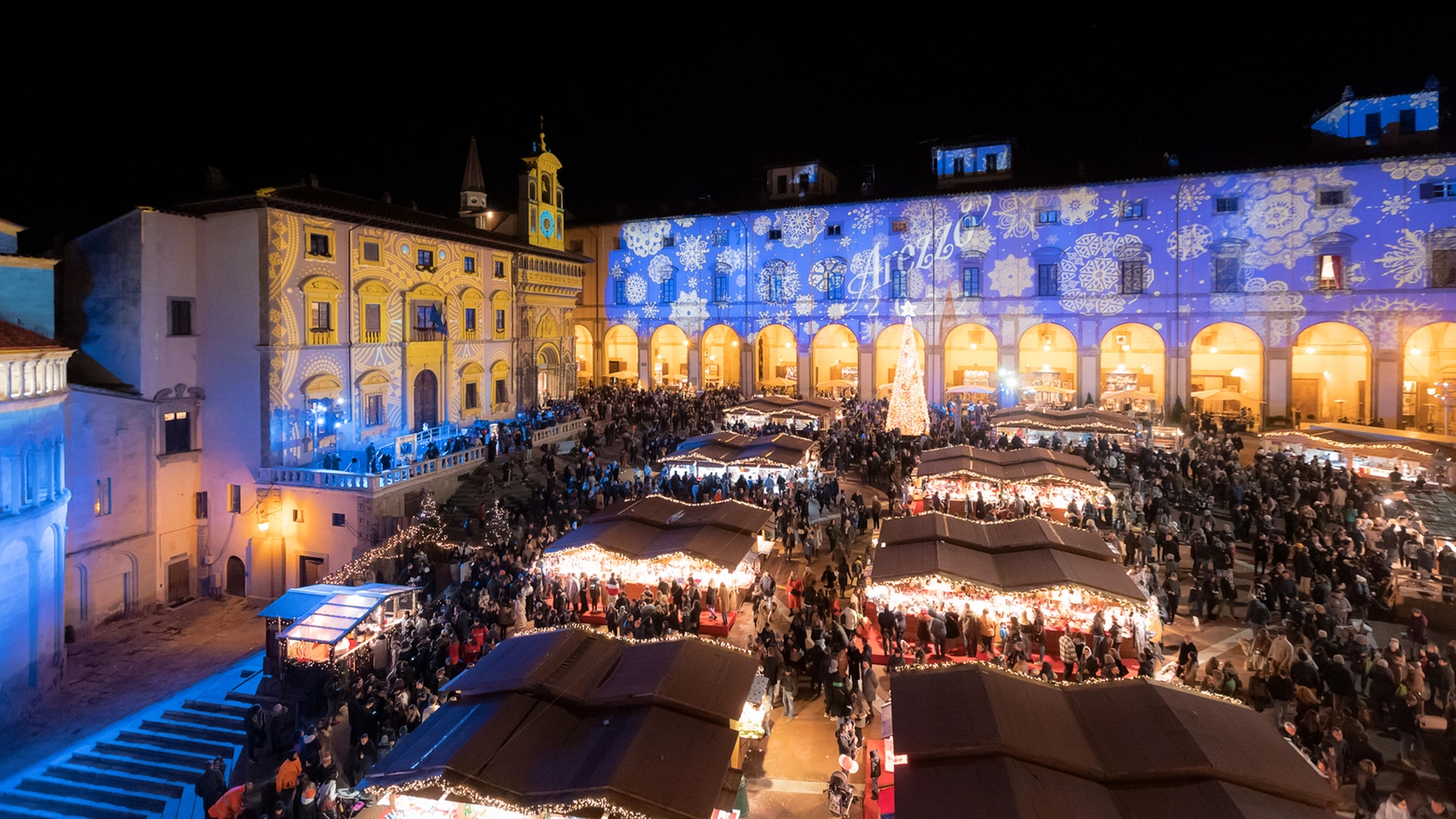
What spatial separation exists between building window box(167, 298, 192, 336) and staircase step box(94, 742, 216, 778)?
42.8 feet

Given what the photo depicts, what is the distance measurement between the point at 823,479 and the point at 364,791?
17349mm

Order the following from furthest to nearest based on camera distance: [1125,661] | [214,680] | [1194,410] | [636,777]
Result: [1194,410], [214,680], [1125,661], [636,777]

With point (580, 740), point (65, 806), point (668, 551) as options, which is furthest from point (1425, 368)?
point (65, 806)

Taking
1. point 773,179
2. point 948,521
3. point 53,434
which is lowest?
point 948,521

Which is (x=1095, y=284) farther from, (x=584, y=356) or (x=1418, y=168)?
(x=584, y=356)

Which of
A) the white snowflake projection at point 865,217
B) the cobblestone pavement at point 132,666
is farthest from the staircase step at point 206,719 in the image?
the white snowflake projection at point 865,217

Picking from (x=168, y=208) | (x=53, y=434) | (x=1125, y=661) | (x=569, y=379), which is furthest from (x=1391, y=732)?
(x=569, y=379)

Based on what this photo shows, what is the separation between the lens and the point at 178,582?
25.4m

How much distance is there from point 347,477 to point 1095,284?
107 ft

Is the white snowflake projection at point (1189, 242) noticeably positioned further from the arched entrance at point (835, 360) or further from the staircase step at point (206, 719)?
the staircase step at point (206, 719)

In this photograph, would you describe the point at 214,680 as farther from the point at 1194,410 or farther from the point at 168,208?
the point at 1194,410

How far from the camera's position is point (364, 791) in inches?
332

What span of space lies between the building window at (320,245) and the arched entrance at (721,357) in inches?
926

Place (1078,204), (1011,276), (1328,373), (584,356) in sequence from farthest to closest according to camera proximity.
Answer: (584,356), (1011,276), (1328,373), (1078,204)
